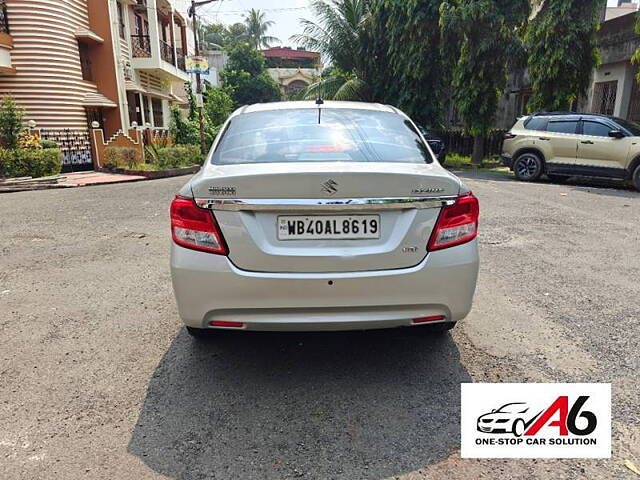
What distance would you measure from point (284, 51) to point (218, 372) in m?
69.1

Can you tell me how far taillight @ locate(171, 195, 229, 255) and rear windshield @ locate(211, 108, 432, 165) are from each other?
0.45 meters

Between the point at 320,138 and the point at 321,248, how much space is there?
98 centimetres

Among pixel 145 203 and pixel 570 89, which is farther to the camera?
pixel 570 89

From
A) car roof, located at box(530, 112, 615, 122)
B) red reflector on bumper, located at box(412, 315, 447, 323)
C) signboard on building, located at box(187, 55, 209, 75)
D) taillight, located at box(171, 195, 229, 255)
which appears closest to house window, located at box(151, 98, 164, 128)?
signboard on building, located at box(187, 55, 209, 75)

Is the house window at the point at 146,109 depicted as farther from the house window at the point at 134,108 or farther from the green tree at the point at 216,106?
the green tree at the point at 216,106

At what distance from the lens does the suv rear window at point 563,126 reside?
11.6 m

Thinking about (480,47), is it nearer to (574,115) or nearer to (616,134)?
(574,115)

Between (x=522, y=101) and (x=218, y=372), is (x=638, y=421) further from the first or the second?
(x=522, y=101)

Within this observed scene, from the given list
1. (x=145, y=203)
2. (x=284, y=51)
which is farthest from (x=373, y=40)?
(x=284, y=51)

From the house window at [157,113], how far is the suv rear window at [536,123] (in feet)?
65.2

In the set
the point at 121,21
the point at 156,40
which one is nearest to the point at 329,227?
the point at 156,40

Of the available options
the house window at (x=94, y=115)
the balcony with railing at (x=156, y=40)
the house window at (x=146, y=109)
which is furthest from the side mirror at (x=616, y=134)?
the house window at (x=146, y=109)

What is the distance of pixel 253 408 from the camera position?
2654 mm

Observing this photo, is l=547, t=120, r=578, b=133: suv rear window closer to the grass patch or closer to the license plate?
the grass patch
